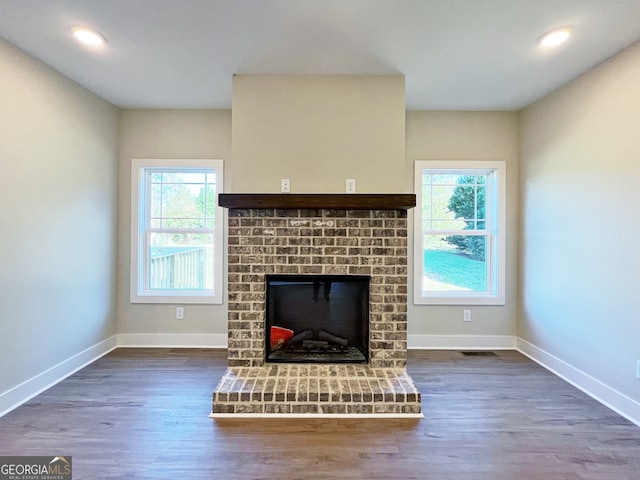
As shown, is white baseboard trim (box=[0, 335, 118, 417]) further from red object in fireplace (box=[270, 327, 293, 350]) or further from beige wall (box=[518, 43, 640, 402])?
beige wall (box=[518, 43, 640, 402])

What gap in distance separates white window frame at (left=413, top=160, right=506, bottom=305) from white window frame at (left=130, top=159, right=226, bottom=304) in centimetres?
205

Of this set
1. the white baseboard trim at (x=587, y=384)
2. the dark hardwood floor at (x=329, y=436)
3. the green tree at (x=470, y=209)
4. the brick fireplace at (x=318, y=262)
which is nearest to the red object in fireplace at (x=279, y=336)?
the brick fireplace at (x=318, y=262)

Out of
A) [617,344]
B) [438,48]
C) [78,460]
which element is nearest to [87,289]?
[78,460]

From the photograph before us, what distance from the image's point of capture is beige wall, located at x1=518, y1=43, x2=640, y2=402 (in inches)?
91.7

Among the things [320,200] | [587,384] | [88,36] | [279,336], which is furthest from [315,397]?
[88,36]

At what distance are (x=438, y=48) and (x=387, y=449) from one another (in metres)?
2.57

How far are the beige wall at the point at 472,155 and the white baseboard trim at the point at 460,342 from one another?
0.14 ft

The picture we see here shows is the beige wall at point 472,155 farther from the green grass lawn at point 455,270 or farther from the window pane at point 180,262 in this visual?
the window pane at point 180,262

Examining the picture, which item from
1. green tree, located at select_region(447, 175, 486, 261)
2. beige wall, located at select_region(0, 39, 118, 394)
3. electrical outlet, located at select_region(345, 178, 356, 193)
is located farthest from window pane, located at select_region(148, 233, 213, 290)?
green tree, located at select_region(447, 175, 486, 261)

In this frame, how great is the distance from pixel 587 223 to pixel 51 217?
4.21m

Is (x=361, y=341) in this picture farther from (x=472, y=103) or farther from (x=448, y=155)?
(x=472, y=103)

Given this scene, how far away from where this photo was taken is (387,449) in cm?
194

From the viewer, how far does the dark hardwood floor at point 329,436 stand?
1773 millimetres

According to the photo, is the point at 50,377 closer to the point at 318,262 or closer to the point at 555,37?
the point at 318,262
